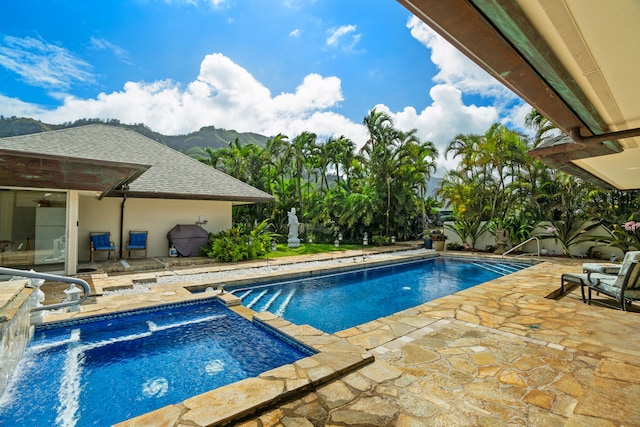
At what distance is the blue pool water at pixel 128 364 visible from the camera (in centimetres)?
329

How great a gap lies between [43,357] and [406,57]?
1633 cm

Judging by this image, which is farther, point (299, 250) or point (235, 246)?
point (299, 250)

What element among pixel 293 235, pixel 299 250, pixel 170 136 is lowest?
pixel 299 250

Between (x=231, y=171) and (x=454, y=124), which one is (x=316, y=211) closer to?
(x=231, y=171)

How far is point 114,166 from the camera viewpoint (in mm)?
6945

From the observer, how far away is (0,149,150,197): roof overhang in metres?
6.35

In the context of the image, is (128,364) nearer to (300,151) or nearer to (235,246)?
(235,246)

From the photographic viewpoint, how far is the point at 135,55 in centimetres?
2573

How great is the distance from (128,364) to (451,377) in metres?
4.27

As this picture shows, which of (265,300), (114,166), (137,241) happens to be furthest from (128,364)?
(137,241)

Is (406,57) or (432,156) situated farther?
(432,156)

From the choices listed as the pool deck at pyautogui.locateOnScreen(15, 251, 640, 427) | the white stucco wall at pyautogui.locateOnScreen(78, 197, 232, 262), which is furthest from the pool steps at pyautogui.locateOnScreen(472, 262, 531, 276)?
the white stucco wall at pyautogui.locateOnScreen(78, 197, 232, 262)

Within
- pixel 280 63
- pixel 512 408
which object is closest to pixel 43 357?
pixel 512 408

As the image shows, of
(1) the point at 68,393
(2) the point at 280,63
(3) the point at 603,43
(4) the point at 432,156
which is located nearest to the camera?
(3) the point at 603,43
